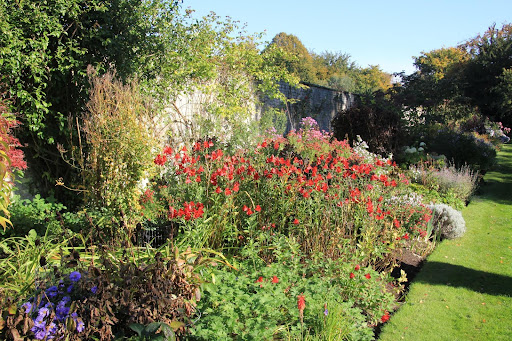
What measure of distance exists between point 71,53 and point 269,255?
404 centimetres

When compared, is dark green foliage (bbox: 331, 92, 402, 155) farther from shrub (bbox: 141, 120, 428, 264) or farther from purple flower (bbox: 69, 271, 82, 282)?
purple flower (bbox: 69, 271, 82, 282)

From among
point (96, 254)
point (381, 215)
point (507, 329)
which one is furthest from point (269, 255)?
point (507, 329)

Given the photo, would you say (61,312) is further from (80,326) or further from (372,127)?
(372,127)

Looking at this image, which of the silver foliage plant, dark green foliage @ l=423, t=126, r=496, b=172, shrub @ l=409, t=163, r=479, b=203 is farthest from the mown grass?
dark green foliage @ l=423, t=126, r=496, b=172

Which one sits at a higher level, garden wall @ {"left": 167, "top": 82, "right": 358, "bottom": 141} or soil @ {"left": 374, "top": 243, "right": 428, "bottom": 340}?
garden wall @ {"left": 167, "top": 82, "right": 358, "bottom": 141}

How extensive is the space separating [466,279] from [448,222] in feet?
4.98

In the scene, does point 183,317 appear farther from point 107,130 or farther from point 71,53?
point 71,53

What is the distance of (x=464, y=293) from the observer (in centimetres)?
401

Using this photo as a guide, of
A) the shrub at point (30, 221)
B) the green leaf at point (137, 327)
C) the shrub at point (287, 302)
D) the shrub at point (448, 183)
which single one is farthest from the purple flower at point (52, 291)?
the shrub at point (448, 183)

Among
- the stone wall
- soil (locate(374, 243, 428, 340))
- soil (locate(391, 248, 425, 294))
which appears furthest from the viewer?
the stone wall

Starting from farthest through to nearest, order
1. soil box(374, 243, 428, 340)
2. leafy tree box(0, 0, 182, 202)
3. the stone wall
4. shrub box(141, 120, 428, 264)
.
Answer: the stone wall, leafy tree box(0, 0, 182, 202), soil box(374, 243, 428, 340), shrub box(141, 120, 428, 264)

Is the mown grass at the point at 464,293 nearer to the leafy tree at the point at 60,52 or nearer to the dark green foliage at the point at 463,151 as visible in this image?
the dark green foliage at the point at 463,151

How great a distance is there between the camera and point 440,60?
34.6 meters

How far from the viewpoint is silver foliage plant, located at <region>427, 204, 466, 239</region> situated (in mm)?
5688
